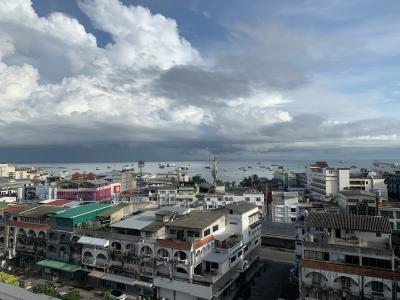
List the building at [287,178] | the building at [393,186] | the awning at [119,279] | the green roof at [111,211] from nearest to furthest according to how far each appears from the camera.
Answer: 1. the awning at [119,279]
2. the green roof at [111,211]
3. the building at [393,186]
4. the building at [287,178]

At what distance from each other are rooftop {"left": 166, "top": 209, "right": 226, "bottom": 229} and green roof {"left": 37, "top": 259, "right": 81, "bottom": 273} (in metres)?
13.5

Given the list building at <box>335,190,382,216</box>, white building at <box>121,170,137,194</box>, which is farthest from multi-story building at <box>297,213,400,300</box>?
white building at <box>121,170,137,194</box>

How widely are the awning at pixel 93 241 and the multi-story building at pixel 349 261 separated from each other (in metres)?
22.8

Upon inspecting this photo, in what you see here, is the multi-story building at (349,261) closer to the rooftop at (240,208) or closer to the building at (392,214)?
the rooftop at (240,208)

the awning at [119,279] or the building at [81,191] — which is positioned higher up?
the building at [81,191]

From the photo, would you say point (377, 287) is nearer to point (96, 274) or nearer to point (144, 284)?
point (144, 284)

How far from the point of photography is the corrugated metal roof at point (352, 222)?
105ft

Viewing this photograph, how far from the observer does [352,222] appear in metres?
32.9

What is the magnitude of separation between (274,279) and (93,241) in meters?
23.8

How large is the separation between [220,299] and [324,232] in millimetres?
13132

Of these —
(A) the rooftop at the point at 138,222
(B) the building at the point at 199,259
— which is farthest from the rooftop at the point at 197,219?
(A) the rooftop at the point at 138,222

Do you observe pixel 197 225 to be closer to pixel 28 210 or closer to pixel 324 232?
pixel 324 232

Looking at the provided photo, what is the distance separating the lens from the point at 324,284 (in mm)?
29656

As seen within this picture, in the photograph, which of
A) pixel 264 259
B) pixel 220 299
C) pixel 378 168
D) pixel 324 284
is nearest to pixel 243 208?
pixel 264 259
